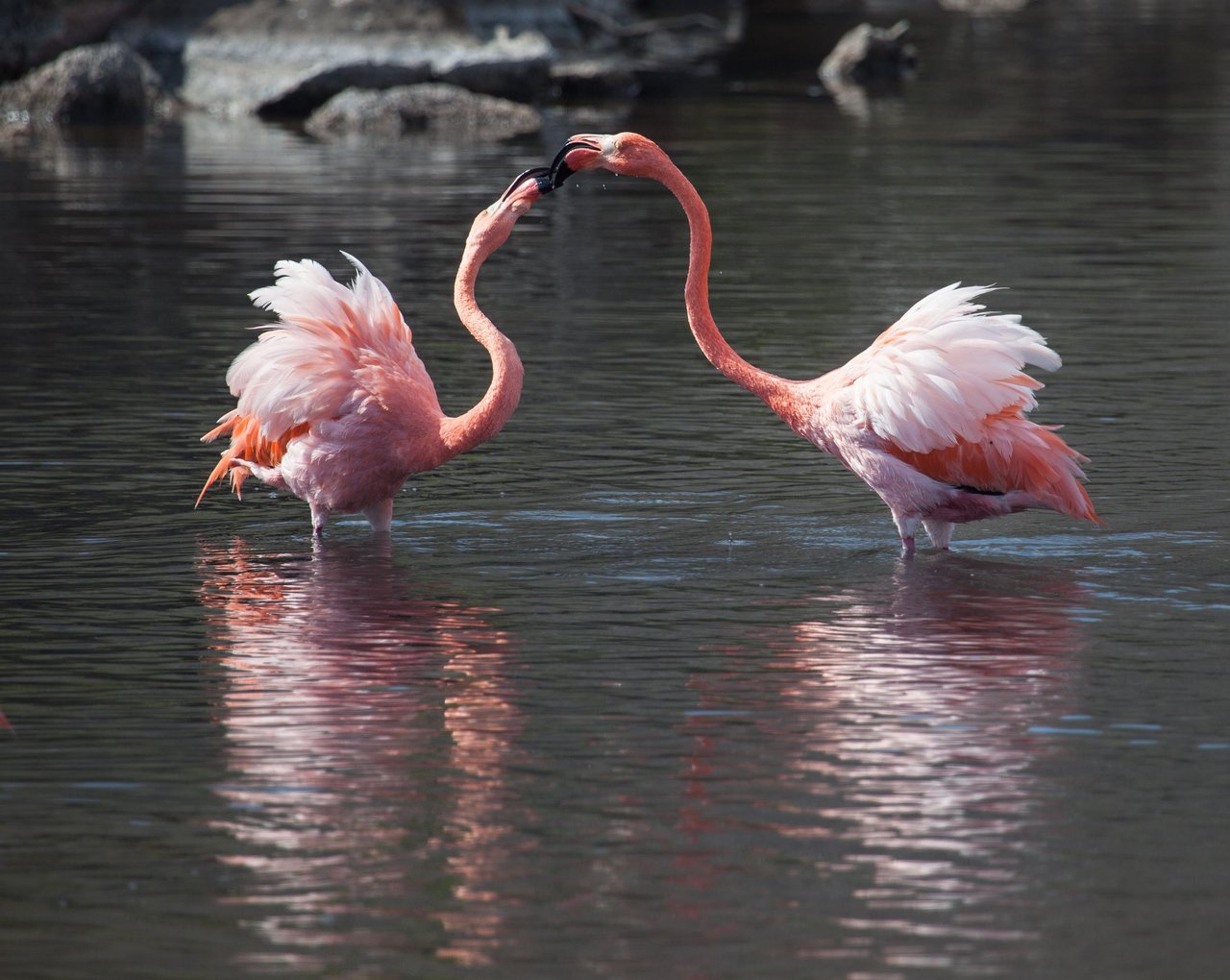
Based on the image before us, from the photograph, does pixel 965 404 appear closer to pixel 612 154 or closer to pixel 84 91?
pixel 612 154

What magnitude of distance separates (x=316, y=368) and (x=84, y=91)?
63.1 feet

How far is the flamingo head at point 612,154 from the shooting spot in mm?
7855

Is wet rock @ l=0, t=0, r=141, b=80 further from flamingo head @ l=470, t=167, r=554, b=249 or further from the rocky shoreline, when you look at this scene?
flamingo head @ l=470, t=167, r=554, b=249

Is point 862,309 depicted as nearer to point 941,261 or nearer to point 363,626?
point 941,261

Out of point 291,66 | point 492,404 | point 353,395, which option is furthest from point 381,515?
point 291,66

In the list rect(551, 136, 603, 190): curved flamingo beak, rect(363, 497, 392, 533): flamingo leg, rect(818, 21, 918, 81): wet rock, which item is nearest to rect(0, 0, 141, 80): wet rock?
rect(818, 21, 918, 81): wet rock

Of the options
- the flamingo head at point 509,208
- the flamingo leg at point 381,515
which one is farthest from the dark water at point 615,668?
the flamingo head at point 509,208

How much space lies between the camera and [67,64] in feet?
84.7

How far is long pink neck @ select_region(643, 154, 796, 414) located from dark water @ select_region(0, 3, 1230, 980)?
587 millimetres

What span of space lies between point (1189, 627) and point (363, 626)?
286 cm

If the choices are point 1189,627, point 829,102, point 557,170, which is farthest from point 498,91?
point 1189,627

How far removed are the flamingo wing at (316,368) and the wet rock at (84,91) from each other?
18593mm

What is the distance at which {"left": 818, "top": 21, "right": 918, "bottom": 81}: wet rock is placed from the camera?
31.7 meters

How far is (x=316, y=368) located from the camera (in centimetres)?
810
